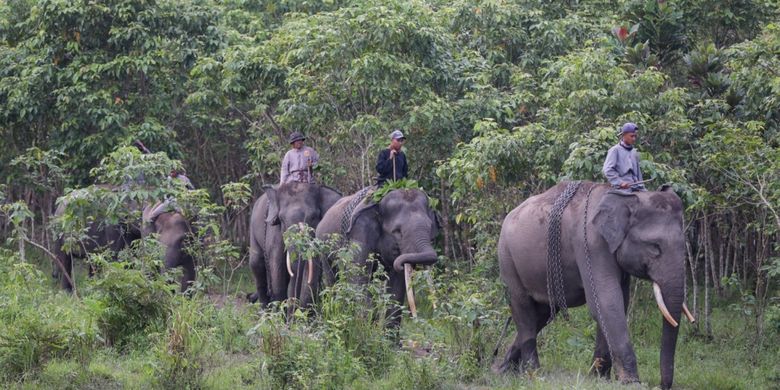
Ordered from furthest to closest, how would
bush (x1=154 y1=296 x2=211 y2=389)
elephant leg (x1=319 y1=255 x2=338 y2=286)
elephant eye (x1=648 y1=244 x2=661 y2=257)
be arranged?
1. elephant leg (x1=319 y1=255 x2=338 y2=286)
2. elephant eye (x1=648 y1=244 x2=661 y2=257)
3. bush (x1=154 y1=296 x2=211 y2=389)

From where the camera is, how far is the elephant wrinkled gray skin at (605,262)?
10211mm

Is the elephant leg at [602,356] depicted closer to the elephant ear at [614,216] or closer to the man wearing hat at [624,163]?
the elephant ear at [614,216]

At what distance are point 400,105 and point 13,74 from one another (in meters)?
5.82

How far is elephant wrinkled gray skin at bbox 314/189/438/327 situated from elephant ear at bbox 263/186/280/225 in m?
1.45

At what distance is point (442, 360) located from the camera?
32.3ft

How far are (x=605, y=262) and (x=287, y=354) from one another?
3004mm

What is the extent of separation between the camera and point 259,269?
15125mm

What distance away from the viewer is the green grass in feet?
30.6

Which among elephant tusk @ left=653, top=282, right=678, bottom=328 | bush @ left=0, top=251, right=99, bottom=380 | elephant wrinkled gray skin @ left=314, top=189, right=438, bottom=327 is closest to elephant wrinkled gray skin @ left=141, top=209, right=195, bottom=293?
elephant wrinkled gray skin @ left=314, top=189, right=438, bottom=327

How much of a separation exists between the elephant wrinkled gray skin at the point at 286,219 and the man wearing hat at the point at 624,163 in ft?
12.4

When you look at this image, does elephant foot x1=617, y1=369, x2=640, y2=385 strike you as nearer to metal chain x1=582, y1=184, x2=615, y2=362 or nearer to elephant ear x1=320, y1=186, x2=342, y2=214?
metal chain x1=582, y1=184, x2=615, y2=362

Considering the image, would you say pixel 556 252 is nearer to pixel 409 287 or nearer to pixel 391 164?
pixel 409 287

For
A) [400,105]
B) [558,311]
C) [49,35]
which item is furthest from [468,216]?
[49,35]

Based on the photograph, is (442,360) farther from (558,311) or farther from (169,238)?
(169,238)
